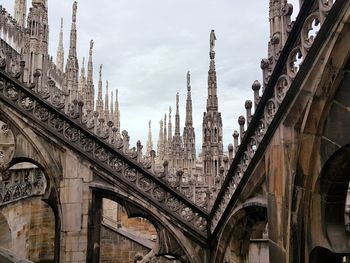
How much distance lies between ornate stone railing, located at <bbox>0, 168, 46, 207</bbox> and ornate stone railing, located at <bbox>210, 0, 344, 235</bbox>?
25.7 feet

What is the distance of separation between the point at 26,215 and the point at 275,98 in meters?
11.5

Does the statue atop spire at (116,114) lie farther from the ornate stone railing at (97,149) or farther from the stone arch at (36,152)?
Result: the stone arch at (36,152)

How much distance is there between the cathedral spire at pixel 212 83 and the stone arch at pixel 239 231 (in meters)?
4.73

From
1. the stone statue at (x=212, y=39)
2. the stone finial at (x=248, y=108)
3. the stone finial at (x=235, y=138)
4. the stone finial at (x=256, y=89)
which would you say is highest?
the stone statue at (x=212, y=39)

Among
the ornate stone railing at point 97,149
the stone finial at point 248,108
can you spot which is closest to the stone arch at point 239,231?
the ornate stone railing at point 97,149

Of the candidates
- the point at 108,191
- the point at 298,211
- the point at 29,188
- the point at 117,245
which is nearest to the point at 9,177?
the point at 29,188

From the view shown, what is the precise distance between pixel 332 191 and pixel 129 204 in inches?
177

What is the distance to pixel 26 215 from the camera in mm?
13617

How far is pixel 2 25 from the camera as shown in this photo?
80.6 ft

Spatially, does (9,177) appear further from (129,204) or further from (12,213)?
(129,204)

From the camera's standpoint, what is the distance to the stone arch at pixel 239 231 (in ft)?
21.9

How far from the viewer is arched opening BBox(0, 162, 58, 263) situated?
12.2 metres

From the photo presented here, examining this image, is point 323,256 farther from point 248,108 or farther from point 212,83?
point 212,83

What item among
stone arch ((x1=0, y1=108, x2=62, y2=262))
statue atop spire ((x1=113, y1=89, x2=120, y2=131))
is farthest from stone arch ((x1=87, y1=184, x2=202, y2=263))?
statue atop spire ((x1=113, y1=89, x2=120, y2=131))
